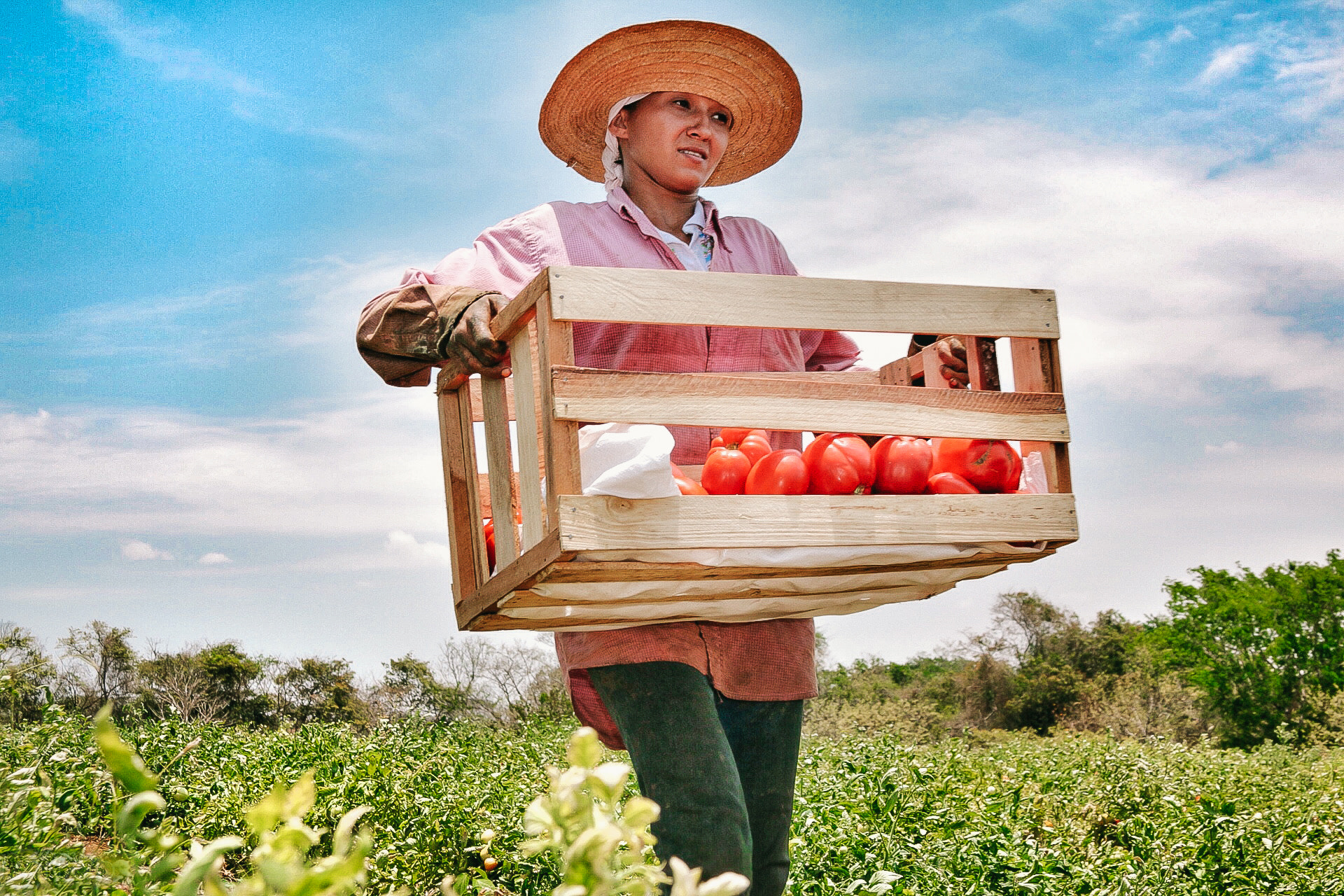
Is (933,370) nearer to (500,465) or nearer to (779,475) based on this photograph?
(779,475)

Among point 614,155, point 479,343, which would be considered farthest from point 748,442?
point 614,155

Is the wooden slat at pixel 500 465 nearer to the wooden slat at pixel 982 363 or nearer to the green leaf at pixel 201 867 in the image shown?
the wooden slat at pixel 982 363

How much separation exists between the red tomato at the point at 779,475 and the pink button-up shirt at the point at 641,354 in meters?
0.34

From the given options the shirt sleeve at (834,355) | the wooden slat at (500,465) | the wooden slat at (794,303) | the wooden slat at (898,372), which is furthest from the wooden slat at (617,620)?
the shirt sleeve at (834,355)

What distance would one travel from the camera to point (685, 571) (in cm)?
166

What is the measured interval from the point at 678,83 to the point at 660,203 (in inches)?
11.4

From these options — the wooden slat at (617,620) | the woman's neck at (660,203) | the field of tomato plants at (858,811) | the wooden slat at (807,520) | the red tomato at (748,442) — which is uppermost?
the woman's neck at (660,203)

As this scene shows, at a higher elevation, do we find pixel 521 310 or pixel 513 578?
pixel 521 310

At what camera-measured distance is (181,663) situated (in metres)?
7.35

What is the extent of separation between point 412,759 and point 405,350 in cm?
280

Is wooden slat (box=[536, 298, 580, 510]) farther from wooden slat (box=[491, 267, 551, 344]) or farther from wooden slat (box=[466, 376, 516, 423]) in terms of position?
wooden slat (box=[466, 376, 516, 423])

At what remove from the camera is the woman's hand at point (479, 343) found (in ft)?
5.93

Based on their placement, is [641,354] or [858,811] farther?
[858,811]

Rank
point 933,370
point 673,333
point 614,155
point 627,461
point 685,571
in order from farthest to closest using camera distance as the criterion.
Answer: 1. point 614,155
2. point 933,370
3. point 673,333
4. point 685,571
5. point 627,461
